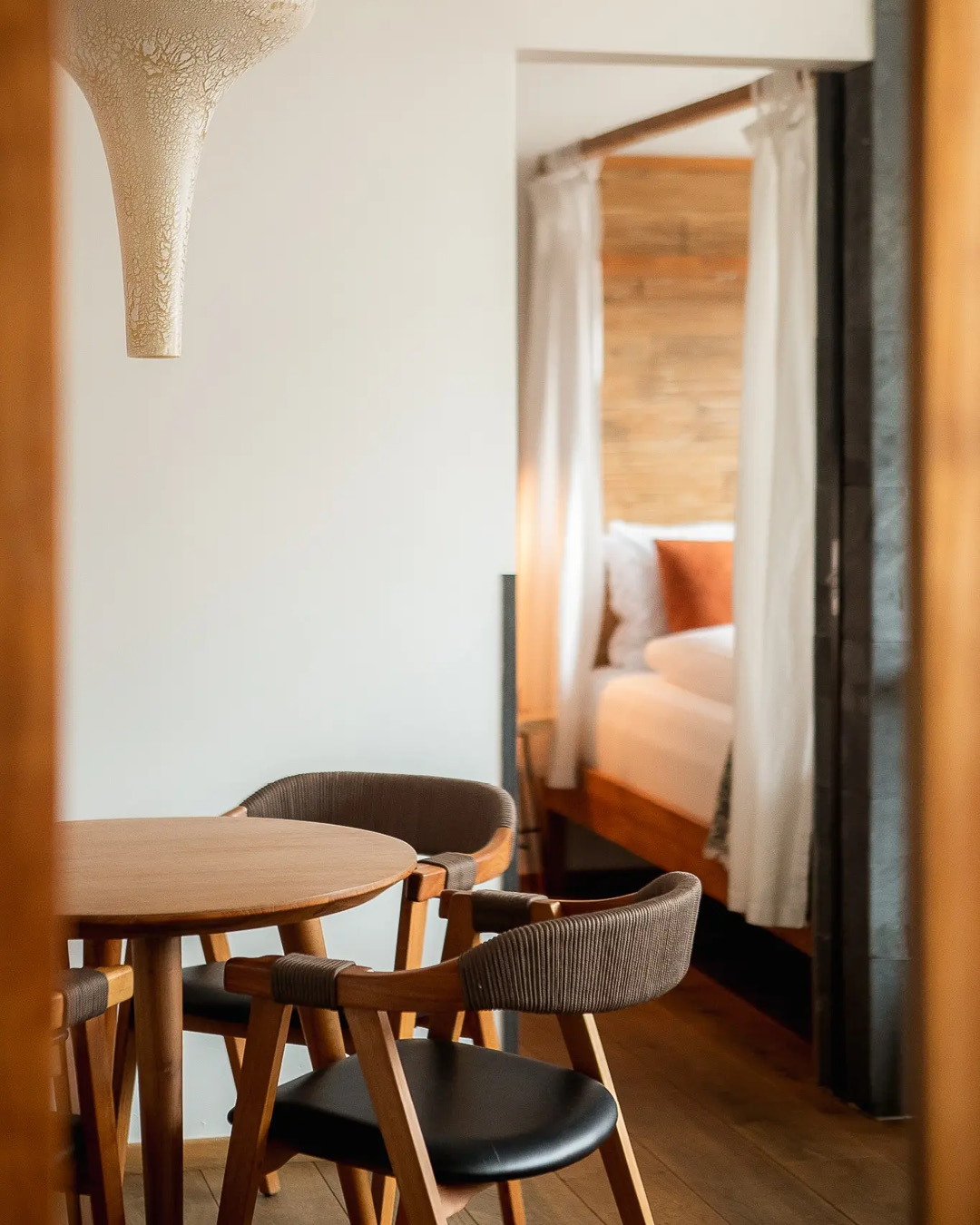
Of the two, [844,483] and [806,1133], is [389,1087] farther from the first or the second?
[844,483]

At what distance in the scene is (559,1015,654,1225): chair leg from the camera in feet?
6.34

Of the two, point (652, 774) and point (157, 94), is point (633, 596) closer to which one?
point (652, 774)

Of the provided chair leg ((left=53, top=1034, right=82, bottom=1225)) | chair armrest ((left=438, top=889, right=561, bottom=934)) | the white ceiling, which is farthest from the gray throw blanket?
the white ceiling

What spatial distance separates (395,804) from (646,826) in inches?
66.5

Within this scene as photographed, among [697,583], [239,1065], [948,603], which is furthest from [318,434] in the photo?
[948,603]

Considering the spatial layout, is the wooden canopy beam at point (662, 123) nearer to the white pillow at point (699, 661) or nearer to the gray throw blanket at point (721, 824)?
the white pillow at point (699, 661)

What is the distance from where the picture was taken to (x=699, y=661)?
14.6 ft

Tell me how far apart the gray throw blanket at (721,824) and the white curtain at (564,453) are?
0.98 meters

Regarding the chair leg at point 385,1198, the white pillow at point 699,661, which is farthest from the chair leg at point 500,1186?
the white pillow at point 699,661

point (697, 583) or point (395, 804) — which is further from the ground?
point (697, 583)

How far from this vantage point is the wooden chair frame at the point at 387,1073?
1.68 m

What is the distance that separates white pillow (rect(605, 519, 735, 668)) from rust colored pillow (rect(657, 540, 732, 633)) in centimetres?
10

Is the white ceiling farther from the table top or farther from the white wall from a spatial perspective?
the table top

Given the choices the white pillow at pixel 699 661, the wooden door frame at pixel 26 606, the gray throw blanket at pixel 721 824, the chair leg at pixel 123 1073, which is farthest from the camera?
the white pillow at pixel 699 661
